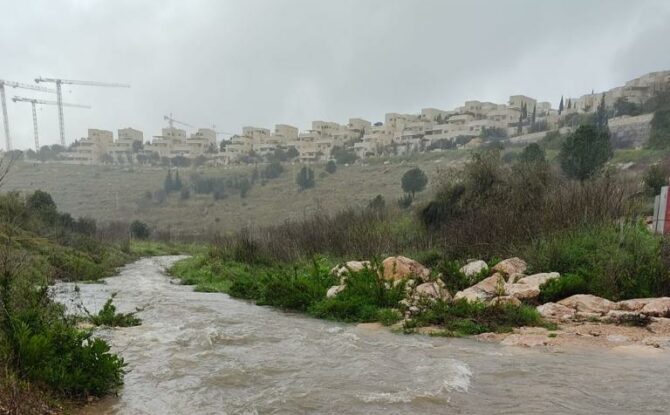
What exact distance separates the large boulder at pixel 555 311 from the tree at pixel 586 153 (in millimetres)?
19413

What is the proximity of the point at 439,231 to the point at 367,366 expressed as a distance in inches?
498

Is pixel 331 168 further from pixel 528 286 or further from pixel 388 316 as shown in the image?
pixel 388 316

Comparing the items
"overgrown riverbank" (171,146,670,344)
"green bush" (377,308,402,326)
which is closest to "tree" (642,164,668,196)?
"overgrown riverbank" (171,146,670,344)

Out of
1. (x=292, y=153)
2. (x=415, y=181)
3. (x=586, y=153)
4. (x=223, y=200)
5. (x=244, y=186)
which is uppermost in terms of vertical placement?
(x=292, y=153)

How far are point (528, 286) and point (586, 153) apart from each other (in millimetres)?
19537

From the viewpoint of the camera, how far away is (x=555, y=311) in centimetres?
977

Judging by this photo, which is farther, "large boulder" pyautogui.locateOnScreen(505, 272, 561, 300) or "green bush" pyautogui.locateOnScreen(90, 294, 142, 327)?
"large boulder" pyautogui.locateOnScreen(505, 272, 561, 300)

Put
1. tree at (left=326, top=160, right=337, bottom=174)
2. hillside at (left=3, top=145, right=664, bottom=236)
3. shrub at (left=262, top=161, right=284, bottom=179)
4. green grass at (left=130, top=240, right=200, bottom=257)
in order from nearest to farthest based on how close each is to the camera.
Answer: green grass at (left=130, top=240, right=200, bottom=257), hillside at (left=3, top=145, right=664, bottom=236), tree at (left=326, top=160, right=337, bottom=174), shrub at (left=262, top=161, right=284, bottom=179)

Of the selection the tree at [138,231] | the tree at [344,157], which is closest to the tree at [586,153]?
the tree at [138,231]

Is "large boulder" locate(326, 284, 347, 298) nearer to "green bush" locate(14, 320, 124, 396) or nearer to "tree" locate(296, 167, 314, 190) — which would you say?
"green bush" locate(14, 320, 124, 396)

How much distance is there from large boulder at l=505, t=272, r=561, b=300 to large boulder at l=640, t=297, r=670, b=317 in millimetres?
1904

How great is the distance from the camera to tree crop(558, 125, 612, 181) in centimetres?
2705

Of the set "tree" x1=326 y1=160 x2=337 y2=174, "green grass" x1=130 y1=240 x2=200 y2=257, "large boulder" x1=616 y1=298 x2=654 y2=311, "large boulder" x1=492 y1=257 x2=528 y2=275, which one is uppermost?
"tree" x1=326 y1=160 x2=337 y2=174

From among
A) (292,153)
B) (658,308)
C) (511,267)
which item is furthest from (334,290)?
(292,153)
